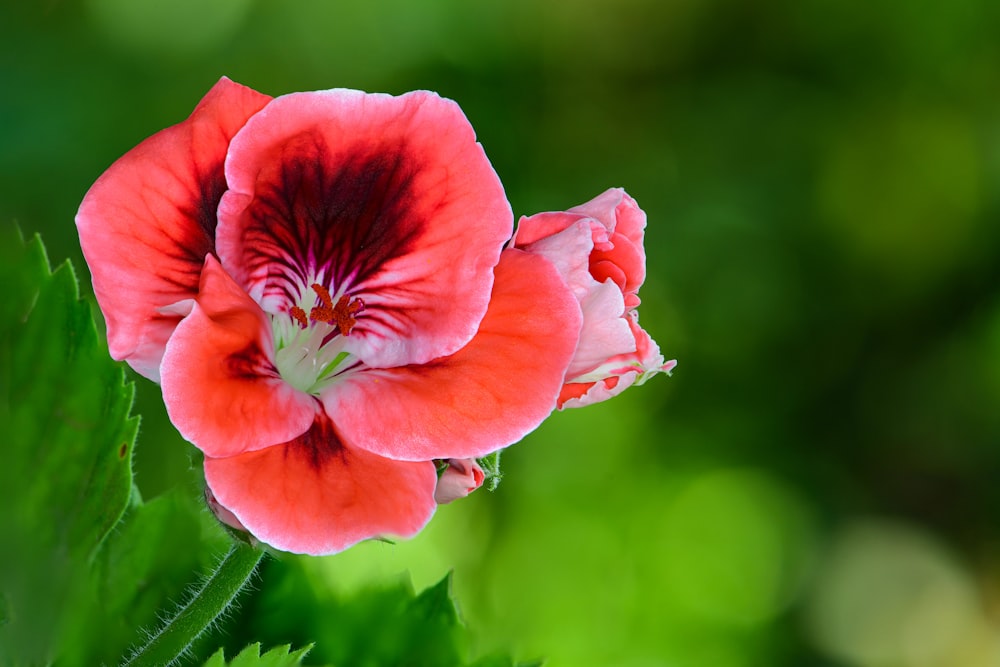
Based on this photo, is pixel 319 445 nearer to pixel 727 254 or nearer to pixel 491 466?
pixel 491 466

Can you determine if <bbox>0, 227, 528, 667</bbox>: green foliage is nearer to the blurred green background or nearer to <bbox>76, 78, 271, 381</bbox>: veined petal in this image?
<bbox>76, 78, 271, 381</bbox>: veined petal

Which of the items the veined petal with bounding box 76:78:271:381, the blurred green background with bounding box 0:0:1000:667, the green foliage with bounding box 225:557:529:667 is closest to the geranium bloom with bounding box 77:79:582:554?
the veined petal with bounding box 76:78:271:381

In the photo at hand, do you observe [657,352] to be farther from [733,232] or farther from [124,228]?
[733,232]

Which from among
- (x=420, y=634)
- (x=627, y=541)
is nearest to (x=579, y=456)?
(x=627, y=541)

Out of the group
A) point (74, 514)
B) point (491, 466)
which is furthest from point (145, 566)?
point (491, 466)

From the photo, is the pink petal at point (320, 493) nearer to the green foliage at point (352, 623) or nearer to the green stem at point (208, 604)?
the green stem at point (208, 604)

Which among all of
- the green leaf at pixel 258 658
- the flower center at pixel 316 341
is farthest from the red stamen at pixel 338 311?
the green leaf at pixel 258 658
